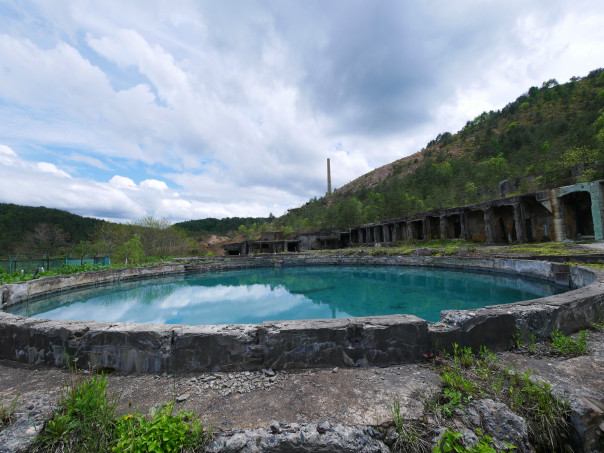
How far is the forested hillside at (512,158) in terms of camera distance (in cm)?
2520

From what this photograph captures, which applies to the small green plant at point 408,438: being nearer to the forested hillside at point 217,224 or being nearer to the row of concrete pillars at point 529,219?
the row of concrete pillars at point 529,219

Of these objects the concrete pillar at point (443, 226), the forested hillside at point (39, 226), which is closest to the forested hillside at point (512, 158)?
the concrete pillar at point (443, 226)

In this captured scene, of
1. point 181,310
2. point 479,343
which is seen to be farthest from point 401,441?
point 181,310

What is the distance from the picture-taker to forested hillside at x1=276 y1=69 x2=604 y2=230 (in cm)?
2520

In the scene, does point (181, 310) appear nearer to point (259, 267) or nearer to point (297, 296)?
point (297, 296)

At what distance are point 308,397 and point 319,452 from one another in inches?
24.2

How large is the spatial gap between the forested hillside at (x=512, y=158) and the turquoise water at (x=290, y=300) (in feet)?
61.8

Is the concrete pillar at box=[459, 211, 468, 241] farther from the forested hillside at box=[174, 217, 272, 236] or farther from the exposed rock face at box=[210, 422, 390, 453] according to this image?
the forested hillside at box=[174, 217, 272, 236]

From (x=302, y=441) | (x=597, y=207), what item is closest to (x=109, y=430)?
(x=302, y=441)

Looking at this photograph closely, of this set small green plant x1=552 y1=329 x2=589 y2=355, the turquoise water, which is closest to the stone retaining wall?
small green plant x1=552 y1=329 x2=589 y2=355

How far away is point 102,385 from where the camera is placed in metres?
2.33

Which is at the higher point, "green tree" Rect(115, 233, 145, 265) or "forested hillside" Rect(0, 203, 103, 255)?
"forested hillside" Rect(0, 203, 103, 255)

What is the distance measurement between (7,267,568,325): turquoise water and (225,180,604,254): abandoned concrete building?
352 inches

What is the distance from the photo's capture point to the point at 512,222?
23.5 metres
